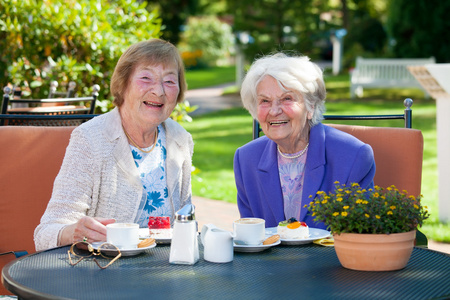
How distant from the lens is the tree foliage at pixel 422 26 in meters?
17.7

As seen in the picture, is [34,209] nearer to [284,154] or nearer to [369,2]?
[284,154]

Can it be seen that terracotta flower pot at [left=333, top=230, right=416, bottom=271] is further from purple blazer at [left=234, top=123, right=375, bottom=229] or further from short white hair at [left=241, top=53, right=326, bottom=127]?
short white hair at [left=241, top=53, right=326, bottom=127]

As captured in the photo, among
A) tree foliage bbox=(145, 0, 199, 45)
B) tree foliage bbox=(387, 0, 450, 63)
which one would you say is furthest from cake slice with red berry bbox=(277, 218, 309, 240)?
tree foliage bbox=(145, 0, 199, 45)

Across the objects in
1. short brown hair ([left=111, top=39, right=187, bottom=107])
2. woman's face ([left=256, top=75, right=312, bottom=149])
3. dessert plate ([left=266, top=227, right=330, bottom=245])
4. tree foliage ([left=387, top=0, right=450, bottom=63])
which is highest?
tree foliage ([left=387, top=0, right=450, bottom=63])

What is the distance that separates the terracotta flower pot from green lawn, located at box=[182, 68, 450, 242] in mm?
3651

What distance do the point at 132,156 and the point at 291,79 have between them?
0.82 meters

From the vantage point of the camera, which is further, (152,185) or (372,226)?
(152,185)

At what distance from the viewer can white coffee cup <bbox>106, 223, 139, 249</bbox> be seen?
8.09 ft

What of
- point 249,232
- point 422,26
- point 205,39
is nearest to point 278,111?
point 249,232

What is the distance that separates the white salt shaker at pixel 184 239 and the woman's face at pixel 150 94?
864 mm

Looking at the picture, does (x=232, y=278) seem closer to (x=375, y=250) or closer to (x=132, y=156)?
(x=375, y=250)

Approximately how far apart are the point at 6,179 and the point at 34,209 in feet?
0.67

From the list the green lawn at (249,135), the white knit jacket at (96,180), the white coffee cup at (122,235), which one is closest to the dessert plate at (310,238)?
the white coffee cup at (122,235)

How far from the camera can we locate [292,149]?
131 inches
